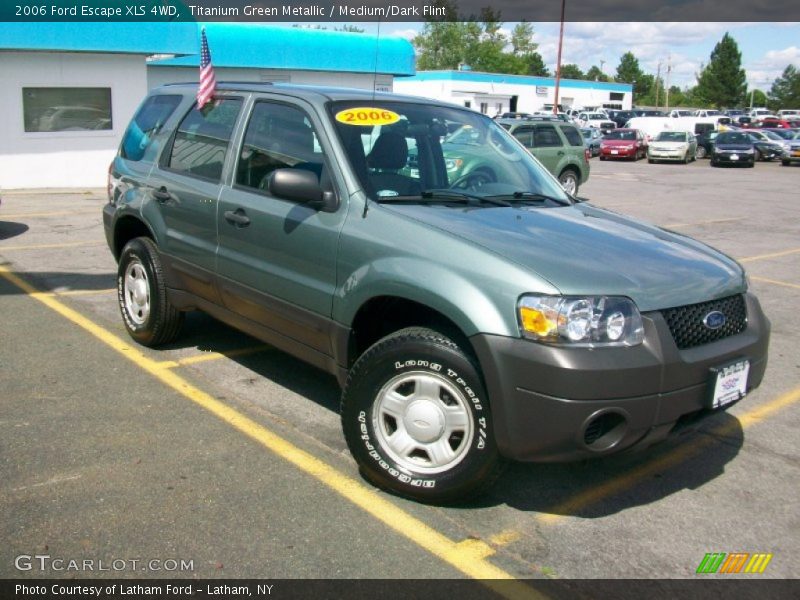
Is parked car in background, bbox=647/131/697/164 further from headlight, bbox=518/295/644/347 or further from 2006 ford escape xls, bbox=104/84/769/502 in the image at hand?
headlight, bbox=518/295/644/347

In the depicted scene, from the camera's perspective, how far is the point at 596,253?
11.7ft

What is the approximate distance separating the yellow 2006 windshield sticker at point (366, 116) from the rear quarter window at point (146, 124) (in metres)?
1.77

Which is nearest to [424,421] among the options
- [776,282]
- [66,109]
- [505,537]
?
[505,537]

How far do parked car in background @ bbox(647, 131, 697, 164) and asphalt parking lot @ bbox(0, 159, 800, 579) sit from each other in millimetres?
31972

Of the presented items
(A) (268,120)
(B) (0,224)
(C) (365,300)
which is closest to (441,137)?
(A) (268,120)

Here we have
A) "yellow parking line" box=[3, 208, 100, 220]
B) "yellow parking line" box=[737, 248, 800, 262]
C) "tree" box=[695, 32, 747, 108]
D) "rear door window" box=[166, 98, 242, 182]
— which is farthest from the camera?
"tree" box=[695, 32, 747, 108]

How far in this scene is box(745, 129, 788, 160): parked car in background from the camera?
3884cm

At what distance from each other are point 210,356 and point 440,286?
2.76m

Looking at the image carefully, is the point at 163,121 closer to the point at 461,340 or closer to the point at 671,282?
the point at 461,340

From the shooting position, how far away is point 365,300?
374 centimetres

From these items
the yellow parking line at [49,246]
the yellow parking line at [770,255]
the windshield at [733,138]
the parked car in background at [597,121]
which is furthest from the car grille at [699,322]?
the parked car in background at [597,121]

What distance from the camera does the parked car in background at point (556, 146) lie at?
688 inches

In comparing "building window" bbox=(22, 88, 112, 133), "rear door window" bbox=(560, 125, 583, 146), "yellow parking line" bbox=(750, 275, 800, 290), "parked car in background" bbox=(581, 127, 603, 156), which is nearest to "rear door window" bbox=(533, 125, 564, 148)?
"rear door window" bbox=(560, 125, 583, 146)

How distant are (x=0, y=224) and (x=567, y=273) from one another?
10.5 m
